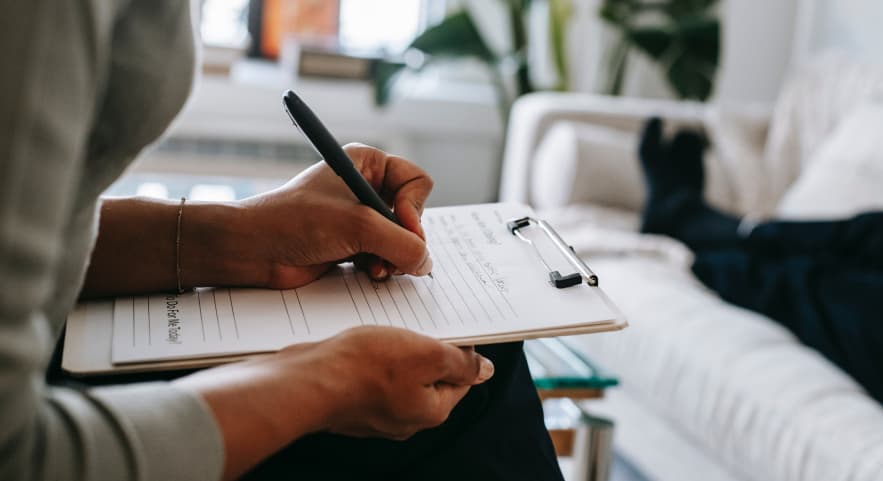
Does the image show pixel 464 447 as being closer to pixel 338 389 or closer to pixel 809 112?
pixel 338 389

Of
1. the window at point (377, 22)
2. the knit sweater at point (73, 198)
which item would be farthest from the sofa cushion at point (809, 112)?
the knit sweater at point (73, 198)

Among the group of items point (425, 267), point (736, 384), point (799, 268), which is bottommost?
point (736, 384)

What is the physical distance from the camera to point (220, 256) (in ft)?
2.14

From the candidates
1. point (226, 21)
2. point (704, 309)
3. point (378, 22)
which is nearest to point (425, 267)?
point (704, 309)

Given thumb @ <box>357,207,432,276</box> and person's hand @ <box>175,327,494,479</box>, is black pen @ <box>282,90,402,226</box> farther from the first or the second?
person's hand @ <box>175,327,494,479</box>

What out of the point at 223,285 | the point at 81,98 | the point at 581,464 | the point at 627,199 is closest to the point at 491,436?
the point at 223,285

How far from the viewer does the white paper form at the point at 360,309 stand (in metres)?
0.56

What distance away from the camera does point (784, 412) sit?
44.6 inches

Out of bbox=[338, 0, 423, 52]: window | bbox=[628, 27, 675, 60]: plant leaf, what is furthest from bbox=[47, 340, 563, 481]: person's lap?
bbox=[338, 0, 423, 52]: window

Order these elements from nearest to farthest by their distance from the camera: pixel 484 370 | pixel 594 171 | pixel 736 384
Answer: pixel 484 370, pixel 736 384, pixel 594 171

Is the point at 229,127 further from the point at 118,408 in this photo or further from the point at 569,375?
the point at 118,408

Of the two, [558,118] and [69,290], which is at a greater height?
[69,290]

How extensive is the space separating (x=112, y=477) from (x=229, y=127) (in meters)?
2.26

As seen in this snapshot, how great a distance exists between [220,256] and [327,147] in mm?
120
